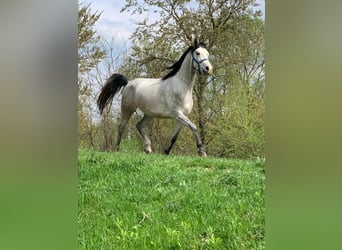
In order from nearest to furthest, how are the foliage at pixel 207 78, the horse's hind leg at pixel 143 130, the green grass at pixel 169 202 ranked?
1. the green grass at pixel 169 202
2. the foliage at pixel 207 78
3. the horse's hind leg at pixel 143 130

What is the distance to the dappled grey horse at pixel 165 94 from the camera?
2129mm

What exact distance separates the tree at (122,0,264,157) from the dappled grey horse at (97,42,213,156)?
5 cm

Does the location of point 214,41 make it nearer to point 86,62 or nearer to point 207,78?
point 207,78

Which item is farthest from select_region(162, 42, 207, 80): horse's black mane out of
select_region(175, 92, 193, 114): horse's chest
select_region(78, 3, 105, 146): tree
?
select_region(78, 3, 105, 146): tree

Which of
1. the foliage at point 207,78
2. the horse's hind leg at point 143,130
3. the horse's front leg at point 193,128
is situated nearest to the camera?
the foliage at point 207,78

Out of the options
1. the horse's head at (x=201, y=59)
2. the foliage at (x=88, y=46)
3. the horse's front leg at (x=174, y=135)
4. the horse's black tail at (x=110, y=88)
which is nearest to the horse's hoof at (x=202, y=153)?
the horse's front leg at (x=174, y=135)

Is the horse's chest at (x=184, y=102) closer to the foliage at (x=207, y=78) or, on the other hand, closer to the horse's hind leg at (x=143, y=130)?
the foliage at (x=207, y=78)

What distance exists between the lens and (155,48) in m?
2.25

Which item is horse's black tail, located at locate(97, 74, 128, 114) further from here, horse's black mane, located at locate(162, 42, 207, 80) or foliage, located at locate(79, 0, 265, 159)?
horse's black mane, located at locate(162, 42, 207, 80)

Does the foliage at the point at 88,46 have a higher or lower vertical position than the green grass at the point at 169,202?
higher

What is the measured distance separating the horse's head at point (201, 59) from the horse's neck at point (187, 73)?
0.10ft
